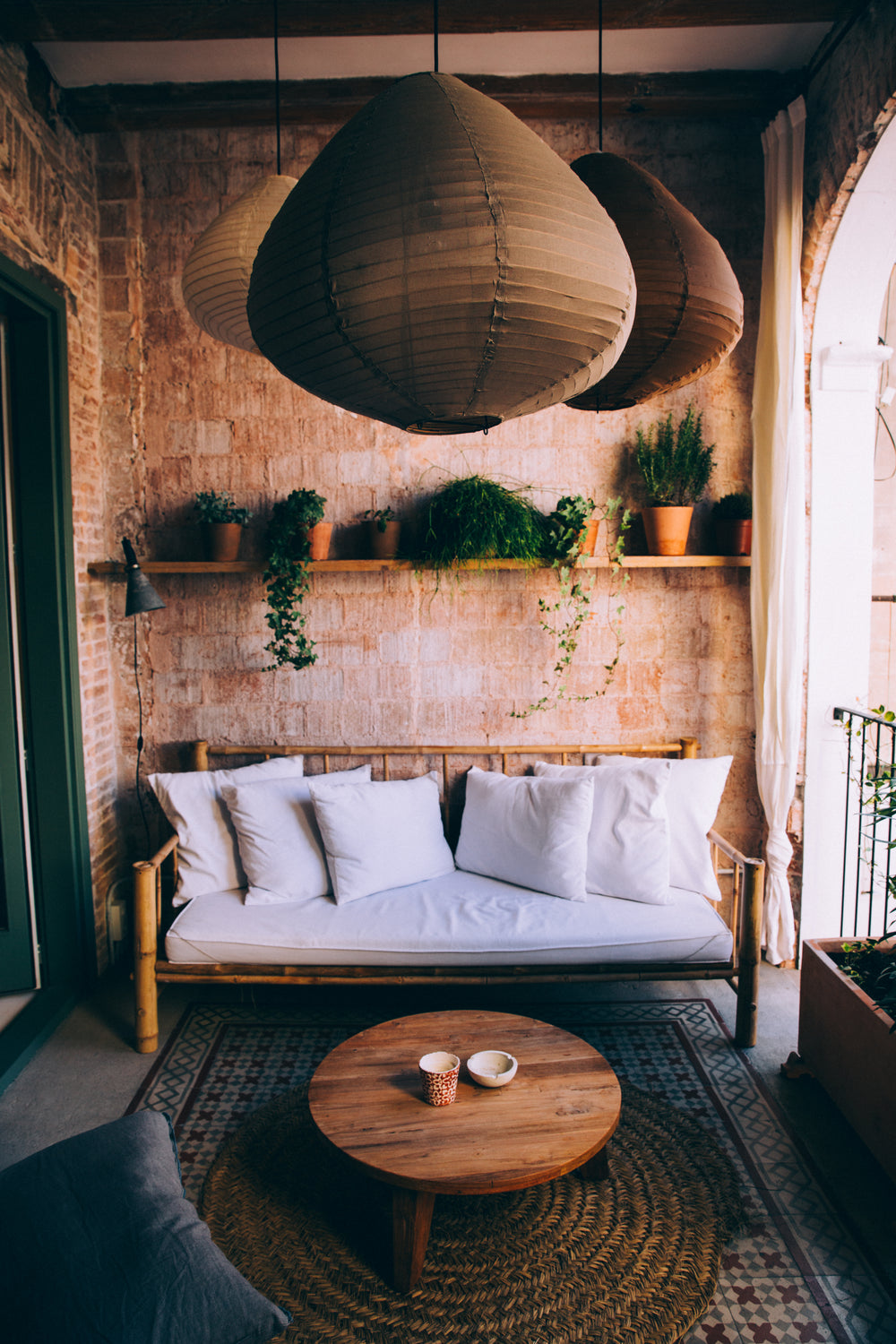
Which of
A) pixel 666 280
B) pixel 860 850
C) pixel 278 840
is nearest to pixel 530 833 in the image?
pixel 278 840

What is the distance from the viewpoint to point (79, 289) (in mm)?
3383

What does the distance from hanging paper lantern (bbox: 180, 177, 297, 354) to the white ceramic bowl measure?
1.92 m

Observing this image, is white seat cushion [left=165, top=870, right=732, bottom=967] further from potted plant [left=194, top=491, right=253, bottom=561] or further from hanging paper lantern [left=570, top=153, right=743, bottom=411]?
hanging paper lantern [left=570, top=153, right=743, bottom=411]

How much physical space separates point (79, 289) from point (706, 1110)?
3816mm

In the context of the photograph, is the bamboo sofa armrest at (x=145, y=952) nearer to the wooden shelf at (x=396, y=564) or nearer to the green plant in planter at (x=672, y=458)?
the wooden shelf at (x=396, y=564)

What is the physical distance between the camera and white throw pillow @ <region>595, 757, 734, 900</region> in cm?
324

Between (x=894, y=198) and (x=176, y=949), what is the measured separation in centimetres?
373

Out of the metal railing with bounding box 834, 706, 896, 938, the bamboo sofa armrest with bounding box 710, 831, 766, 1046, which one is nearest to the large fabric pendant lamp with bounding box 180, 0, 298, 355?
the bamboo sofa armrest with bounding box 710, 831, 766, 1046

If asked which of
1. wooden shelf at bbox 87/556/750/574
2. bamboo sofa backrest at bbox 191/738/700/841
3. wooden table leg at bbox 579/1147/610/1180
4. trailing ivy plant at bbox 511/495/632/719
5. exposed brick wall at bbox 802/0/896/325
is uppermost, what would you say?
exposed brick wall at bbox 802/0/896/325

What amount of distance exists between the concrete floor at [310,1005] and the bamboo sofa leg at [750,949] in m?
0.14

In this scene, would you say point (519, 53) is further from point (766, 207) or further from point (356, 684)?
point (356, 684)

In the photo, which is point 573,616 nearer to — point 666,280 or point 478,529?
point 478,529

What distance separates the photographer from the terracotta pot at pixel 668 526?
3.42 meters

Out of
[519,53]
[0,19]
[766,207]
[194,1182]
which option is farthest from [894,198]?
[194,1182]
